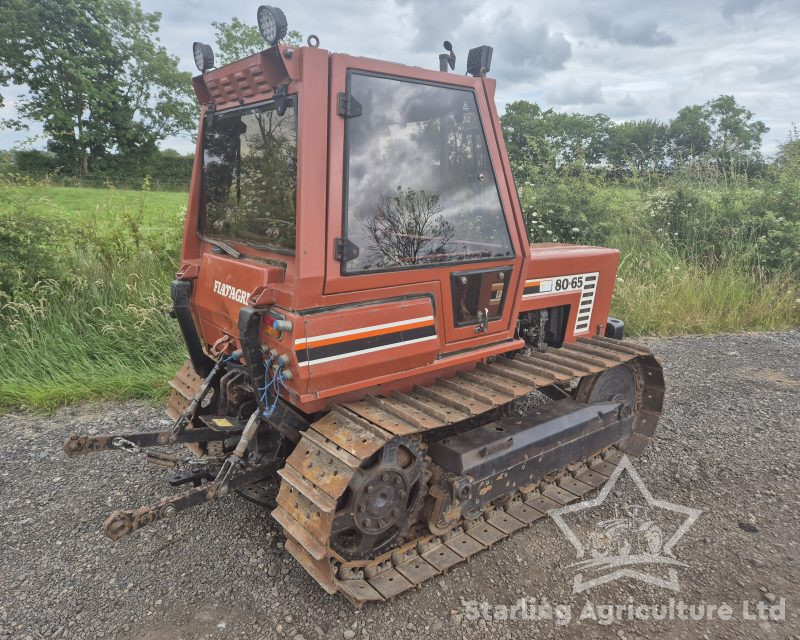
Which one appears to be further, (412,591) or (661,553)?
(661,553)

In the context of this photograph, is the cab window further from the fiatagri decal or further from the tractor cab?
the fiatagri decal

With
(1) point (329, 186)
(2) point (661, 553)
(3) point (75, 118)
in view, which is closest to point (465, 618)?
(2) point (661, 553)

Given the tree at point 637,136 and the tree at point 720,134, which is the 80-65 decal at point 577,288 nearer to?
the tree at point 720,134

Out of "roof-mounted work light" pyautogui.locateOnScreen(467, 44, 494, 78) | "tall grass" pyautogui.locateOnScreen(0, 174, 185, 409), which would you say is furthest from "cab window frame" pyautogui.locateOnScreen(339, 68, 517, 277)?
"tall grass" pyautogui.locateOnScreen(0, 174, 185, 409)

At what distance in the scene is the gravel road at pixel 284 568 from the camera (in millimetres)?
2668

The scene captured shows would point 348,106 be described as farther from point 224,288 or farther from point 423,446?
point 423,446

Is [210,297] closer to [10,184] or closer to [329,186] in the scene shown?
[329,186]

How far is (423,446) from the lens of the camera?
9.53ft

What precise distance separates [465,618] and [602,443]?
1.67 meters

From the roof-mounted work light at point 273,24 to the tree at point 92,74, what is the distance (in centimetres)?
3288

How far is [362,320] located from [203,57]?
5.98ft

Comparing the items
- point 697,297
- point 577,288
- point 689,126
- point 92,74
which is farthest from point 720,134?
point 92,74

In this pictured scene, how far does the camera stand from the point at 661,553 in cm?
321

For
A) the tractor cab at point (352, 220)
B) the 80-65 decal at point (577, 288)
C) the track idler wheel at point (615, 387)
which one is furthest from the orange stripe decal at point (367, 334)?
the track idler wheel at point (615, 387)
